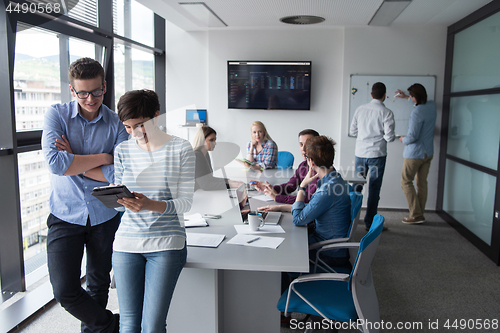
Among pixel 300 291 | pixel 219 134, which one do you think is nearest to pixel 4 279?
pixel 300 291

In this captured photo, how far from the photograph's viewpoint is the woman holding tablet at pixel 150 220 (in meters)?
1.69

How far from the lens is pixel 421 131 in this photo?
5.11 metres

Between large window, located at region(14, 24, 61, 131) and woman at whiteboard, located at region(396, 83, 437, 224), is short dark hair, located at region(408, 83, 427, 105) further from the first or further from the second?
large window, located at region(14, 24, 61, 131)

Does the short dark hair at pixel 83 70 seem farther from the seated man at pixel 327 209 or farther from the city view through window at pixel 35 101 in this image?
the seated man at pixel 327 209

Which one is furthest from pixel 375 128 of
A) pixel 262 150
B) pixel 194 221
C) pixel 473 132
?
pixel 194 221

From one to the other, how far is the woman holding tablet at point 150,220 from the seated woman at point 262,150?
2.91 meters

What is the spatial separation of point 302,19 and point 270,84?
1.04 meters

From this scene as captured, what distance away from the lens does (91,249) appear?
6.84ft

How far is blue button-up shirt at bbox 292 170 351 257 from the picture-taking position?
2480 millimetres

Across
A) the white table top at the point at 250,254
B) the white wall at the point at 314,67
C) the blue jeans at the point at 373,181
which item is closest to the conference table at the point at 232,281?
the white table top at the point at 250,254

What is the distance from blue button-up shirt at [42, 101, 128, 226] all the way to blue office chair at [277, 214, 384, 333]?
1.10 metres

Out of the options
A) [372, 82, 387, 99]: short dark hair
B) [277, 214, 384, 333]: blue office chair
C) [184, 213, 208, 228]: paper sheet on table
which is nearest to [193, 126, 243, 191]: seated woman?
[184, 213, 208, 228]: paper sheet on table

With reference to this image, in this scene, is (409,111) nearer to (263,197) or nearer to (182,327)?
(263,197)

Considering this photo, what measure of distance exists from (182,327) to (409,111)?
15.8 ft
